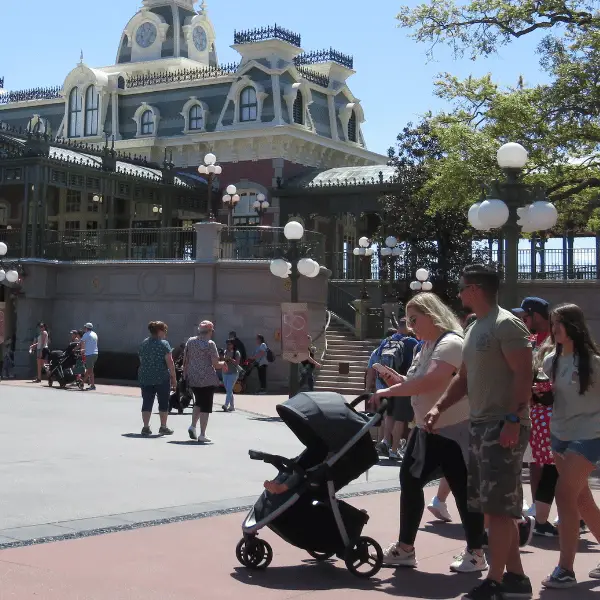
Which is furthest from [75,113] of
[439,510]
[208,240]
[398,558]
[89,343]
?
[398,558]

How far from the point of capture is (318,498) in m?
6.66

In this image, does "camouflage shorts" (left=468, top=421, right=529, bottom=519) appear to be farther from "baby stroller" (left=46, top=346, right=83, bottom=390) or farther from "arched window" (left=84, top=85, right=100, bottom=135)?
"arched window" (left=84, top=85, right=100, bottom=135)

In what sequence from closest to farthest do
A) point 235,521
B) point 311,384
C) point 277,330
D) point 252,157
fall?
1. point 235,521
2. point 311,384
3. point 277,330
4. point 252,157

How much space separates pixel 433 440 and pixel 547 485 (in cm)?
175

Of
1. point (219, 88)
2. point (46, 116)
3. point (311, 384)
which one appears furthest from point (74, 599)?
point (46, 116)

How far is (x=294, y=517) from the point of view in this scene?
6.59 metres

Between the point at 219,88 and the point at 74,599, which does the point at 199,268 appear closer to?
the point at 219,88

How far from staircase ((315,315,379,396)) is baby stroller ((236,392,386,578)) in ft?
58.6

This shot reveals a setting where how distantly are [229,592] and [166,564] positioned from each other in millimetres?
779

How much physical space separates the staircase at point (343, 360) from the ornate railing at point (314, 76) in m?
12.8

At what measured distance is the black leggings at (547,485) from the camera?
8.00 metres

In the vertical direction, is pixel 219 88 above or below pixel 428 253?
above

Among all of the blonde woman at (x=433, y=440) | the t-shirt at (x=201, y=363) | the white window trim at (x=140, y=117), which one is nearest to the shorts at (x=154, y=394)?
the t-shirt at (x=201, y=363)

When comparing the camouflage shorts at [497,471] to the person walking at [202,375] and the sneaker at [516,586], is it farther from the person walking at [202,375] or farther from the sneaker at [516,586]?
the person walking at [202,375]
